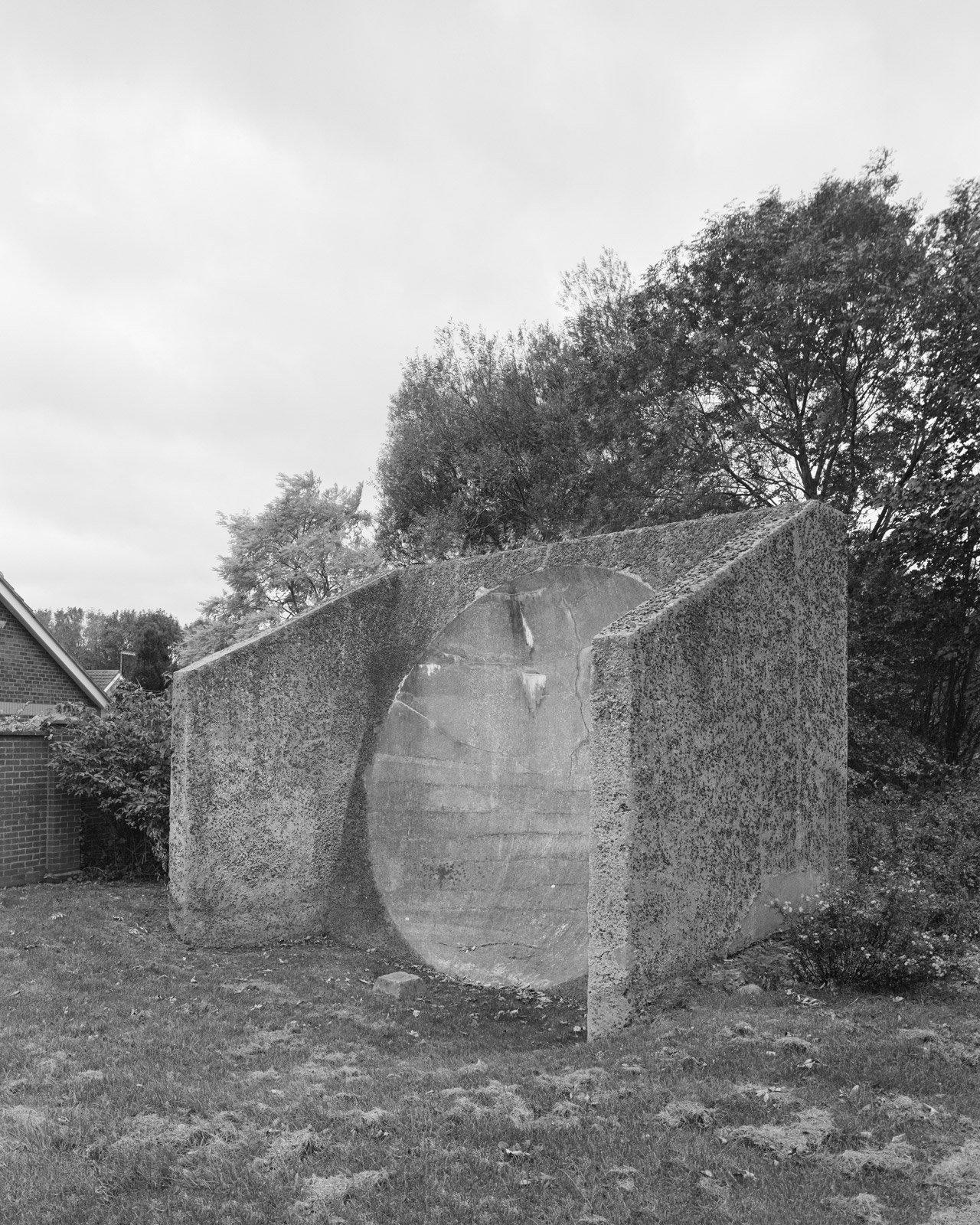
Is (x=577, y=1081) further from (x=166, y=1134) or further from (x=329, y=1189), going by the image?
(x=166, y=1134)

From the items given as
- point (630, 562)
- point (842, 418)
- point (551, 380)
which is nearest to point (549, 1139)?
point (630, 562)

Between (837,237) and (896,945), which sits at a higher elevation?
(837,237)

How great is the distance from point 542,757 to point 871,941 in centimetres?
315

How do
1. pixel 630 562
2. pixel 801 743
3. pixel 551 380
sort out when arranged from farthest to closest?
pixel 551 380, pixel 630 562, pixel 801 743

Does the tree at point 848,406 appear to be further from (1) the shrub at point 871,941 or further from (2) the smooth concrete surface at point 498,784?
(1) the shrub at point 871,941

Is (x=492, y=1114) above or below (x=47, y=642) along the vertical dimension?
below

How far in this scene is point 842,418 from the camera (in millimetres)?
15078

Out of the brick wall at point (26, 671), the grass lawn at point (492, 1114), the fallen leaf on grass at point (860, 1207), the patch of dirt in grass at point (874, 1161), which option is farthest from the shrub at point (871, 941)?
the brick wall at point (26, 671)

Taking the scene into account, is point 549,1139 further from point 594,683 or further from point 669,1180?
point 594,683

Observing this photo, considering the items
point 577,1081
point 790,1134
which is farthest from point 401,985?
point 790,1134

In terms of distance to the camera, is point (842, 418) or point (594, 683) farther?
point (842, 418)

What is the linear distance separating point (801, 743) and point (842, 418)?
10.2 m

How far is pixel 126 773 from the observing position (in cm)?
1062

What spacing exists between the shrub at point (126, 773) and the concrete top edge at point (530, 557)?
9.65ft
